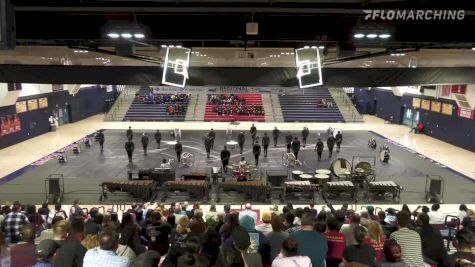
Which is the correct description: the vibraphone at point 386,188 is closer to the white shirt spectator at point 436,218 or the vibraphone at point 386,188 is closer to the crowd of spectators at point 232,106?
the white shirt spectator at point 436,218

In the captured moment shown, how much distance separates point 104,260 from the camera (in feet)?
15.2

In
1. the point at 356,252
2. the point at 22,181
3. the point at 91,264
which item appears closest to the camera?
the point at 91,264

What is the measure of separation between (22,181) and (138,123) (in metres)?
19.6

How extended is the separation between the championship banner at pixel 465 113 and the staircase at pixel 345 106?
40.8 ft

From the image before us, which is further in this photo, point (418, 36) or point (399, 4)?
point (418, 36)

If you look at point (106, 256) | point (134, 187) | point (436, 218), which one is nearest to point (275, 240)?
point (106, 256)

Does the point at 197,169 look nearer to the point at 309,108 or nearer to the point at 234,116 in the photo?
the point at 234,116

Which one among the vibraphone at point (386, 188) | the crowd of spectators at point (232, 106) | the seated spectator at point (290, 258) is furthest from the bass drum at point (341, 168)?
the crowd of spectators at point (232, 106)

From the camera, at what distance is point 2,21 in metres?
4.91

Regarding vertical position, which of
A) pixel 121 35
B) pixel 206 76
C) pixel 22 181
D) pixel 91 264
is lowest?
pixel 22 181

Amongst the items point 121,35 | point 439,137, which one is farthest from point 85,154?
point 439,137

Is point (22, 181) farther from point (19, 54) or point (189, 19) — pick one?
point (189, 19)

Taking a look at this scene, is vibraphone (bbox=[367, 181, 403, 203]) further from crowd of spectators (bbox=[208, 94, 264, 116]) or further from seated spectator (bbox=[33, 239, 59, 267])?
crowd of spectators (bbox=[208, 94, 264, 116])

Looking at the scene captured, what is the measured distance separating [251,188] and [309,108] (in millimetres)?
27620
